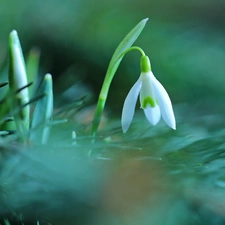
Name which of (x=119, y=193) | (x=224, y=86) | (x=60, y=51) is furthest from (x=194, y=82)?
(x=119, y=193)

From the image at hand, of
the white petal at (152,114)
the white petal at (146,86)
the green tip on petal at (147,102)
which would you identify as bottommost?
the white petal at (152,114)

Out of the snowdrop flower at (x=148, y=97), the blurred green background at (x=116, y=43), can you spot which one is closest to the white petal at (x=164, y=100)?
the snowdrop flower at (x=148, y=97)

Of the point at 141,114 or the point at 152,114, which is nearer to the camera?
the point at 152,114

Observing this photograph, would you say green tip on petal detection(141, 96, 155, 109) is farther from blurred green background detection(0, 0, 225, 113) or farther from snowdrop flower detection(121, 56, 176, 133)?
blurred green background detection(0, 0, 225, 113)

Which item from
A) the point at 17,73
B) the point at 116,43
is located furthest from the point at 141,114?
the point at 17,73

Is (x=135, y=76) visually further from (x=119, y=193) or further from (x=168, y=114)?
(x=119, y=193)

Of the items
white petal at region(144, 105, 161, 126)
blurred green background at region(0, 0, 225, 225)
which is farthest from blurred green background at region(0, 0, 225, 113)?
white petal at region(144, 105, 161, 126)

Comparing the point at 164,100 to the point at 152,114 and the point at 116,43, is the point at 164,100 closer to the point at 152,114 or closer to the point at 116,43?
the point at 152,114

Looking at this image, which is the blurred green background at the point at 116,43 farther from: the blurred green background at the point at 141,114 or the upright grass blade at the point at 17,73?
the upright grass blade at the point at 17,73
